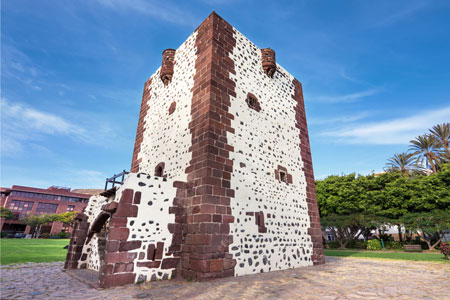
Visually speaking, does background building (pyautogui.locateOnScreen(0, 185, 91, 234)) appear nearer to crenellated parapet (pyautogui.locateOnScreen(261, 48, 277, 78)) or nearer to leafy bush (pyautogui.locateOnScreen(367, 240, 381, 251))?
leafy bush (pyautogui.locateOnScreen(367, 240, 381, 251))

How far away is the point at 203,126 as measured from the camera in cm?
737

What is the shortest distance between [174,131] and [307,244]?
6.80 m

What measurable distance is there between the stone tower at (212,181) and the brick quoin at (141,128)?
108 millimetres

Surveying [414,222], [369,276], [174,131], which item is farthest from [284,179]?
[414,222]

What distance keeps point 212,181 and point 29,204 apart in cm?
6164

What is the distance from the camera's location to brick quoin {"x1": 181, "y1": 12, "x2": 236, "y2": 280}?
6.10 metres

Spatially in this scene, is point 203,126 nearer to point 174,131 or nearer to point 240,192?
point 174,131

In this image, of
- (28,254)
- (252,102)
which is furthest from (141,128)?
(28,254)

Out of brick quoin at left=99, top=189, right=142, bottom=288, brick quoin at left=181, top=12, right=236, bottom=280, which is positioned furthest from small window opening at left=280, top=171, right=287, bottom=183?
brick quoin at left=99, top=189, right=142, bottom=288

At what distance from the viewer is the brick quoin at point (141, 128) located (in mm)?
10927

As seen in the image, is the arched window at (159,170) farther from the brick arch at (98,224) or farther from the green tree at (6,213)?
the green tree at (6,213)

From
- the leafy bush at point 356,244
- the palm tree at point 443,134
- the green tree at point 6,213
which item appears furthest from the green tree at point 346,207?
the green tree at point 6,213

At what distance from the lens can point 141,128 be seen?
11570 mm

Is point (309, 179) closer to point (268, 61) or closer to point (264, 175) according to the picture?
point (264, 175)
